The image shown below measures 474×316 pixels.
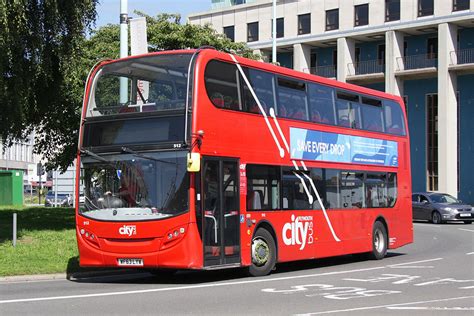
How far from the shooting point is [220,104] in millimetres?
14711

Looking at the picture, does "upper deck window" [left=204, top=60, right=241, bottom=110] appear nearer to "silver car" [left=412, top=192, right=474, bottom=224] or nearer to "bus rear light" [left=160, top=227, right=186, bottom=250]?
"bus rear light" [left=160, top=227, right=186, bottom=250]

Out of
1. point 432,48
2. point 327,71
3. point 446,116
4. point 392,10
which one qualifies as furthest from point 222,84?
point 327,71

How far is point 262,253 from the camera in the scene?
51.5ft

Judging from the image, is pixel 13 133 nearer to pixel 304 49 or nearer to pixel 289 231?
pixel 289 231

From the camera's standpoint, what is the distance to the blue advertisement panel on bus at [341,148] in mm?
17094

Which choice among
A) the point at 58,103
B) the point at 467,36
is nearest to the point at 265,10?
the point at 467,36

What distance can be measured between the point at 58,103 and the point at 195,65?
11395 millimetres

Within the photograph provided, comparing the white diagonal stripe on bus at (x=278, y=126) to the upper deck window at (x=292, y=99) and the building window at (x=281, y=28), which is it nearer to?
the upper deck window at (x=292, y=99)

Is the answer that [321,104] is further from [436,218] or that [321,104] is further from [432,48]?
[432,48]

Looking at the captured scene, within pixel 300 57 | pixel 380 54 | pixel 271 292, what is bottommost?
pixel 271 292

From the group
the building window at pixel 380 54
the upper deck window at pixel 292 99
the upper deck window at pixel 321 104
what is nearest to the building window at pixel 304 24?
the building window at pixel 380 54

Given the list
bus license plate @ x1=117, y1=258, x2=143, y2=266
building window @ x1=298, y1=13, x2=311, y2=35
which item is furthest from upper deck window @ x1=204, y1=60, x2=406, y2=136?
building window @ x1=298, y1=13, x2=311, y2=35

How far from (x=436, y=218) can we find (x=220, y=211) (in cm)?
2699

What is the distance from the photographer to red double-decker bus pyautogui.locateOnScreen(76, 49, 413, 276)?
14.0m
